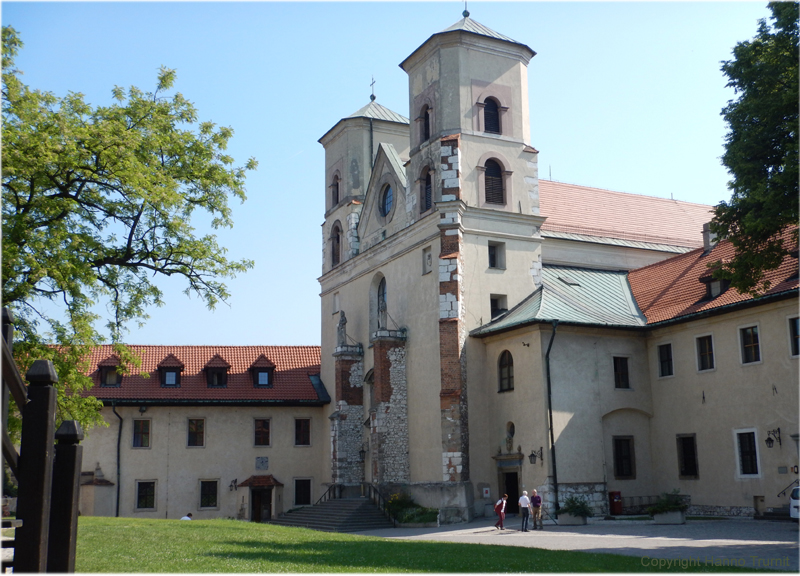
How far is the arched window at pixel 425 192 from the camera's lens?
35.6m

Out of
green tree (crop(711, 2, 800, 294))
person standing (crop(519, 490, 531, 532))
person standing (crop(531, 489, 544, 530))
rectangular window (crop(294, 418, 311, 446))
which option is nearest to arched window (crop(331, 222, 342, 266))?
rectangular window (crop(294, 418, 311, 446))

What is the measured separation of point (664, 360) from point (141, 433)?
25.4m

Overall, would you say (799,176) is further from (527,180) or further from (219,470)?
(219,470)

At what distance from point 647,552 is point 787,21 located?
12.2 metres

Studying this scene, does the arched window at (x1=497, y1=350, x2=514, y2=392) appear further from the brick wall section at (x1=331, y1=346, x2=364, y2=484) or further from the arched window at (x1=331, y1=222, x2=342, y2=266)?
the arched window at (x1=331, y1=222, x2=342, y2=266)

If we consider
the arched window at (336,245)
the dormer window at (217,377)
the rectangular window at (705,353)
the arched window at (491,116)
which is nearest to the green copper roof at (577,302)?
the rectangular window at (705,353)

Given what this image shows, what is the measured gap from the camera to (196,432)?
41906 millimetres

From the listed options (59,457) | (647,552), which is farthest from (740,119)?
(59,457)

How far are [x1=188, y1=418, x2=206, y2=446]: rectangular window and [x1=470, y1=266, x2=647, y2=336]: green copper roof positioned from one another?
16728 millimetres

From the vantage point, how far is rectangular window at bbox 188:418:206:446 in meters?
41.7

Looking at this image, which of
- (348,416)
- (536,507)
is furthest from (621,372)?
(348,416)

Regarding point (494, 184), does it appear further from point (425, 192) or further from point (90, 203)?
point (90, 203)

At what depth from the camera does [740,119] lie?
19.4m

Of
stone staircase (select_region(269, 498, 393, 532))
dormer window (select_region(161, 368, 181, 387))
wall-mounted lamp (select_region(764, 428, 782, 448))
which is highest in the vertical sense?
dormer window (select_region(161, 368, 181, 387))
